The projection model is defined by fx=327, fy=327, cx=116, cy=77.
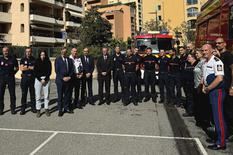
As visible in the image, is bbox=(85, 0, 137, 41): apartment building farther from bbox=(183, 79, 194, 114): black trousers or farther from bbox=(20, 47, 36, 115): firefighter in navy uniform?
bbox=(183, 79, 194, 114): black trousers

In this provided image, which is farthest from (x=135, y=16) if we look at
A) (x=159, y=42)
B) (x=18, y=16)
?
(x=159, y=42)

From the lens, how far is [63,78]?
979cm

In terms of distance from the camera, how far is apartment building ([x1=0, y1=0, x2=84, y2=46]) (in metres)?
51.5

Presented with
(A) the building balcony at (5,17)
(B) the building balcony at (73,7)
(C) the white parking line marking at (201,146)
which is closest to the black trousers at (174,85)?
(C) the white parking line marking at (201,146)

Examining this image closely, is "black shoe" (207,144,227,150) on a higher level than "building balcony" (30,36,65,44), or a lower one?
lower

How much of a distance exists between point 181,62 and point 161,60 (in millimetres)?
1085

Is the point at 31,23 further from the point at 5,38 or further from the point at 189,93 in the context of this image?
the point at 189,93

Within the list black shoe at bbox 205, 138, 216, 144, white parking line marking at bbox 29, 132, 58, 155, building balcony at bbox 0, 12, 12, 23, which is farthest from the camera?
building balcony at bbox 0, 12, 12, 23

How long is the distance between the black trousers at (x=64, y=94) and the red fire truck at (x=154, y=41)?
971 centimetres

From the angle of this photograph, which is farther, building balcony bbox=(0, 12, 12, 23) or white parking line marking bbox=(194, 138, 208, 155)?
building balcony bbox=(0, 12, 12, 23)

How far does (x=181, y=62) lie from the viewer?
10.6 meters

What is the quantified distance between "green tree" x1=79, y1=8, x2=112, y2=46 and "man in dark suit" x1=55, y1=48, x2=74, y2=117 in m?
37.7

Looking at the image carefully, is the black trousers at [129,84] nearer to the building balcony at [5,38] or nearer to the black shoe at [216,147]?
the black shoe at [216,147]

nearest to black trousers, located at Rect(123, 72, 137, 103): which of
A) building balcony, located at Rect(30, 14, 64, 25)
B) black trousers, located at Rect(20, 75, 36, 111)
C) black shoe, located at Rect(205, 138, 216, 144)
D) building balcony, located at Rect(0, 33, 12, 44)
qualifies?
black trousers, located at Rect(20, 75, 36, 111)
